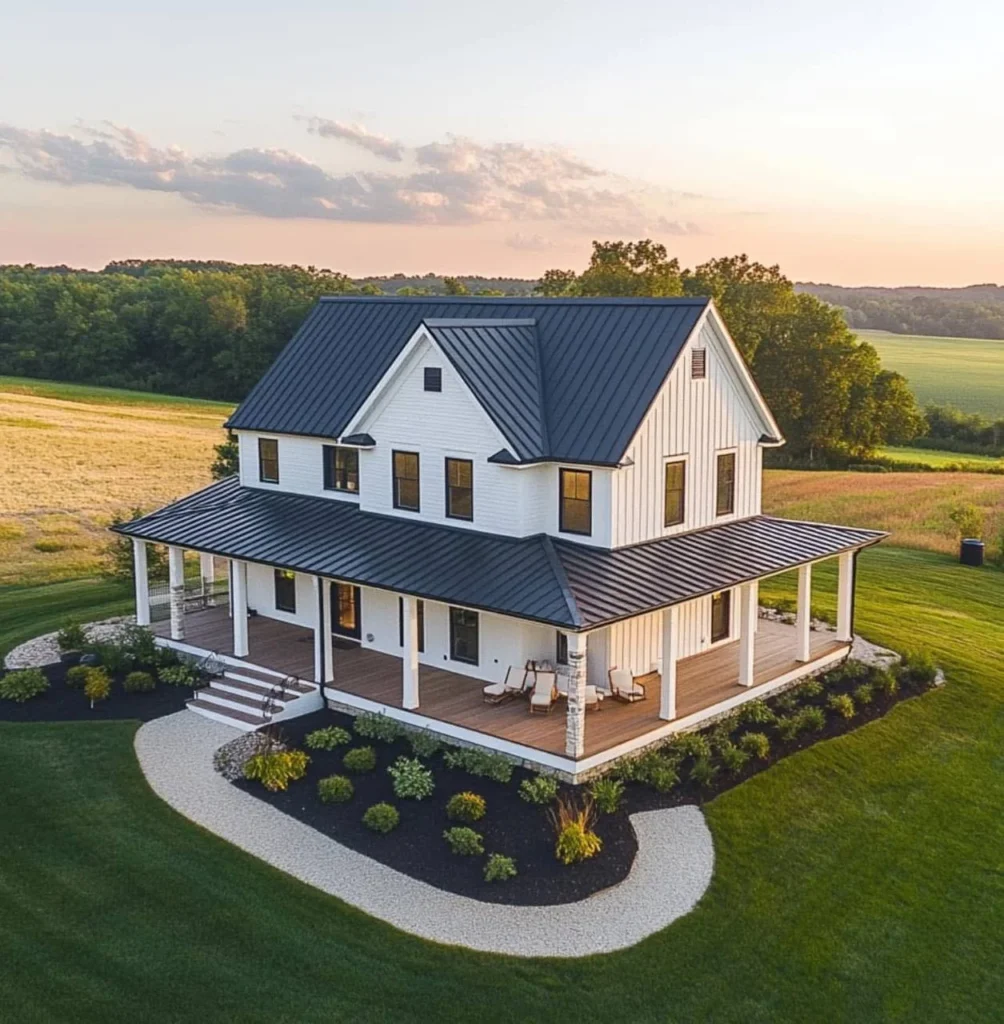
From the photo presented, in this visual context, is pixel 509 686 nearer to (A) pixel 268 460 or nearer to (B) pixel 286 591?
(B) pixel 286 591

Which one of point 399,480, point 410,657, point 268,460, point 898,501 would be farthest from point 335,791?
point 898,501

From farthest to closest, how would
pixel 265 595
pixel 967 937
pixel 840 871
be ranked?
pixel 265 595 → pixel 840 871 → pixel 967 937

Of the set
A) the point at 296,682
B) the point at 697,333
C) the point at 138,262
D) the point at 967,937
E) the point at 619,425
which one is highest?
the point at 138,262

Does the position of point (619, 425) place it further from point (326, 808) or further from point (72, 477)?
point (72, 477)

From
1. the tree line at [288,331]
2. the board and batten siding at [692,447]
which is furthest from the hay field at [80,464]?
the board and batten siding at [692,447]

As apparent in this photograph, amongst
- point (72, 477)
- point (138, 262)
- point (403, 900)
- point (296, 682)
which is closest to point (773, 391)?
point (72, 477)

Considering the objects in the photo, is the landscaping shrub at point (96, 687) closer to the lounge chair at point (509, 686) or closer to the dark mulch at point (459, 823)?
the dark mulch at point (459, 823)
